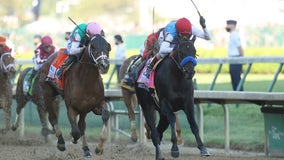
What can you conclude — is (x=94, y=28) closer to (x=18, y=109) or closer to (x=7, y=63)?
(x=7, y=63)

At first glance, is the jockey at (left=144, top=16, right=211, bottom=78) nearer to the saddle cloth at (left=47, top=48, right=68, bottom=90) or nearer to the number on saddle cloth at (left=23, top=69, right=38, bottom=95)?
the saddle cloth at (left=47, top=48, right=68, bottom=90)

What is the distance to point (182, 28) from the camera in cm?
991

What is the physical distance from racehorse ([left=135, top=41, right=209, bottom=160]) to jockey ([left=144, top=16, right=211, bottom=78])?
114 mm

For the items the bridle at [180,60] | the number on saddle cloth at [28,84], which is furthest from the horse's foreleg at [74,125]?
the number on saddle cloth at [28,84]

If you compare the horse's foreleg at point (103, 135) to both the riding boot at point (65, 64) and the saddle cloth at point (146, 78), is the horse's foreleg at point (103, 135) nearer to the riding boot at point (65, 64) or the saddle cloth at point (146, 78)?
the saddle cloth at point (146, 78)

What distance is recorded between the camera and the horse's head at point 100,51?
10.1m

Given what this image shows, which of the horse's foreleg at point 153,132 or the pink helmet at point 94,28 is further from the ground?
the pink helmet at point 94,28

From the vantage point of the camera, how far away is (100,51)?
401 inches

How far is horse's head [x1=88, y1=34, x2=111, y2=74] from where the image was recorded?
10062mm

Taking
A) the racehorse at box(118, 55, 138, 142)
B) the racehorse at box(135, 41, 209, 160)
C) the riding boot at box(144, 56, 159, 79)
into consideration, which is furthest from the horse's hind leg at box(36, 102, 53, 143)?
the racehorse at box(135, 41, 209, 160)

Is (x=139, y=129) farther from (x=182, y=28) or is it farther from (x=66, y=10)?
(x=66, y=10)

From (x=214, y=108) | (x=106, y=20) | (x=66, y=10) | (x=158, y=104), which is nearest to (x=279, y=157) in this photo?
(x=158, y=104)

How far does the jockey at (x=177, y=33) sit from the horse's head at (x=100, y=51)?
66cm

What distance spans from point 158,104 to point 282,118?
5.97ft
